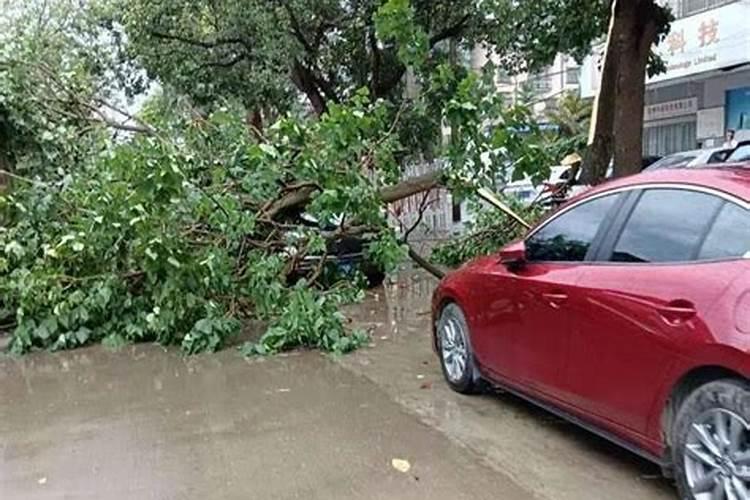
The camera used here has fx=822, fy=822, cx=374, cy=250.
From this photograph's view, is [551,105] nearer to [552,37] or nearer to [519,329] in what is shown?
[552,37]

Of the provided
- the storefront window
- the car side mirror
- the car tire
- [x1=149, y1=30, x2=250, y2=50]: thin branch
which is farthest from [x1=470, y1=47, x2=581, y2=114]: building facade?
the car side mirror

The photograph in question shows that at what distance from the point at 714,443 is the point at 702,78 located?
71.0 feet

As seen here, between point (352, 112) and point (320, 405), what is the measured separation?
9.98 ft

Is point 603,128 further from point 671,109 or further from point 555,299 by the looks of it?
point 671,109

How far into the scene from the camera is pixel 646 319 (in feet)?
12.7

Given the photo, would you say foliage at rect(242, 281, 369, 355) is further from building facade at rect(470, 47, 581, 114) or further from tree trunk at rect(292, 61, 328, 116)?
tree trunk at rect(292, 61, 328, 116)

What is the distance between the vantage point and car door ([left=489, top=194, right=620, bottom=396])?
455 centimetres

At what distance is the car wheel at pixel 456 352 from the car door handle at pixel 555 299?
1.17 m

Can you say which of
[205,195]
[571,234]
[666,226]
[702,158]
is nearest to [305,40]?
[702,158]

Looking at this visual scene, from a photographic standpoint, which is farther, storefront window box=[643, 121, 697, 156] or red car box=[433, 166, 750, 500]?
storefront window box=[643, 121, 697, 156]

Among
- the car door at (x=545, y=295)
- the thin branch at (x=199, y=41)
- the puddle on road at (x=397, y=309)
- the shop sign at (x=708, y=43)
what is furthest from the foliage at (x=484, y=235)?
the shop sign at (x=708, y=43)

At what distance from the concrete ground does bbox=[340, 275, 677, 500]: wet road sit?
12mm

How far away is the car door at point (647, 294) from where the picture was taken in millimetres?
3658

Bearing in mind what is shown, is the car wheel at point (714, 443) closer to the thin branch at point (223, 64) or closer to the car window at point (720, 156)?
the car window at point (720, 156)
